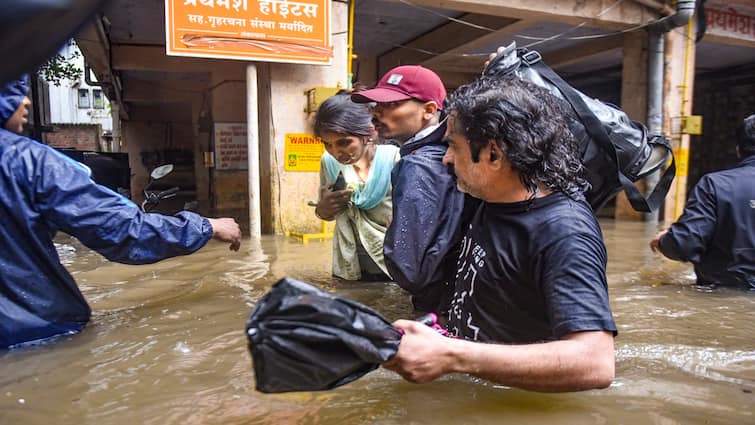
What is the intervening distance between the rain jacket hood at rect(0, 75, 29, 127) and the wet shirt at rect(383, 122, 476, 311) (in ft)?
5.75

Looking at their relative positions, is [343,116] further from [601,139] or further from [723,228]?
[723,228]

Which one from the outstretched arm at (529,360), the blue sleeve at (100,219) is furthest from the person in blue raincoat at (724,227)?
the blue sleeve at (100,219)

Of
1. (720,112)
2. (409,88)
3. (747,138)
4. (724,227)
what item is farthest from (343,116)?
(720,112)

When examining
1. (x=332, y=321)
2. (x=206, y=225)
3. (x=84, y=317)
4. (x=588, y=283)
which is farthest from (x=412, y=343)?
(x=84, y=317)

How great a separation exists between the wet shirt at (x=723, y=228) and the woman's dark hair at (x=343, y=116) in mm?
2407

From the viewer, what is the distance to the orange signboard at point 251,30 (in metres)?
6.15

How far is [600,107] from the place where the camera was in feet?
8.00

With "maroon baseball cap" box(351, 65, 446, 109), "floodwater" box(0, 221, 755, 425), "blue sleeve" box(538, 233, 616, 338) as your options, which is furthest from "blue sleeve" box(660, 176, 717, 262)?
"blue sleeve" box(538, 233, 616, 338)

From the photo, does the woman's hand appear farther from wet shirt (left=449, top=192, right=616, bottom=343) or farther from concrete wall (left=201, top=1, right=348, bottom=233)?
concrete wall (left=201, top=1, right=348, bottom=233)

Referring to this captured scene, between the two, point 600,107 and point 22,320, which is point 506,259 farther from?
point 22,320

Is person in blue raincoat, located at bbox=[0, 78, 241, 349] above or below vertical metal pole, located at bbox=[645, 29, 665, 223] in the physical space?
below

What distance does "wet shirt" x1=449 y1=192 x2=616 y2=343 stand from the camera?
1547 mm

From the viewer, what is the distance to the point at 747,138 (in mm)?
4039

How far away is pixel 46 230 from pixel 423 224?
1.77m
